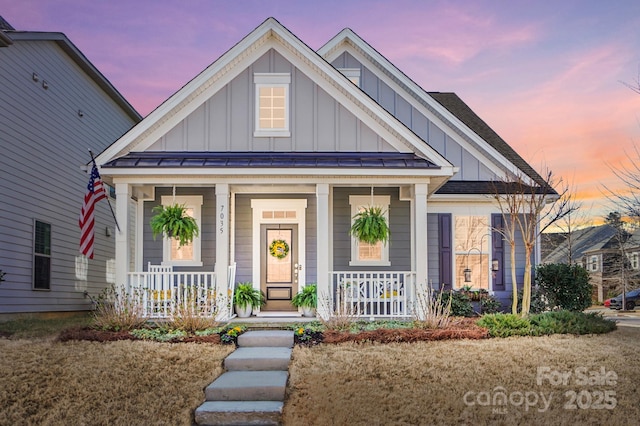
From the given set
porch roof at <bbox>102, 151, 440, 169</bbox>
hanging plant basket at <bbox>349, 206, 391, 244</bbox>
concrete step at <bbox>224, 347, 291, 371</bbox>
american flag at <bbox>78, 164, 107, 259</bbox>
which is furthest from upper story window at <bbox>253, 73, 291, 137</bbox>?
concrete step at <bbox>224, 347, 291, 371</bbox>

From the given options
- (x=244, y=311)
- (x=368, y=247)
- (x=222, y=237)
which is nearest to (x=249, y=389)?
(x=222, y=237)

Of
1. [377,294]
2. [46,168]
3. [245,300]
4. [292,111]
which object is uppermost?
[292,111]

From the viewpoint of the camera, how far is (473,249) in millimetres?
14953

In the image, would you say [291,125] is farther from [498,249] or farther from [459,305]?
[498,249]

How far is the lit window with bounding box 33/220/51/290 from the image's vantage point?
49.1ft

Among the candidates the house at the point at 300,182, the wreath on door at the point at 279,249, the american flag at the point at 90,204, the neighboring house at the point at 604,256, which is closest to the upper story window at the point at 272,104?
the house at the point at 300,182

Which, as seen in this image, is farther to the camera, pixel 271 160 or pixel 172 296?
pixel 271 160

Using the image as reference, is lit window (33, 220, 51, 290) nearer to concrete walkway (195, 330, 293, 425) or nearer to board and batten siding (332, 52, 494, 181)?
concrete walkway (195, 330, 293, 425)

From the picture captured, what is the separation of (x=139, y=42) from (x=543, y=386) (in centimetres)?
1340

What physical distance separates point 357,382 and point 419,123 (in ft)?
30.1

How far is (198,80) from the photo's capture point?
1278cm

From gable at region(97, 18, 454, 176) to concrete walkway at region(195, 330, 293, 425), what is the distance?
15.0ft

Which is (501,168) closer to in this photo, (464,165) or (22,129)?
(464,165)

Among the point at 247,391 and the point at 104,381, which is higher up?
the point at 104,381
